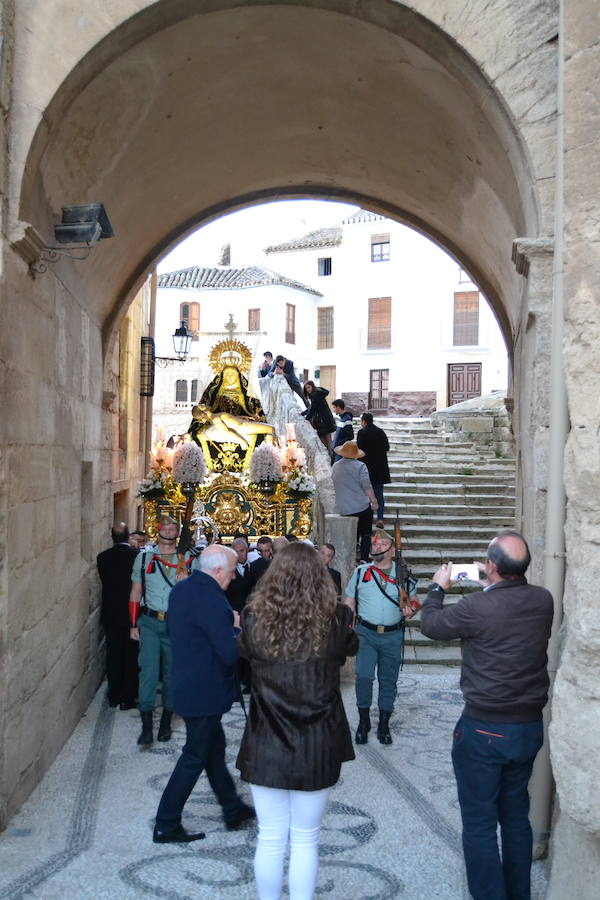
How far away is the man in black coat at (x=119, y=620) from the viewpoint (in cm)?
774

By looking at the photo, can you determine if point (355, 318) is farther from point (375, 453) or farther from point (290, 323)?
point (375, 453)

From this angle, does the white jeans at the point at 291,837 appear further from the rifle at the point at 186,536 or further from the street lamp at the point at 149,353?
the street lamp at the point at 149,353

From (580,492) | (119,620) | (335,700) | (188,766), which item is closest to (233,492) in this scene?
(119,620)

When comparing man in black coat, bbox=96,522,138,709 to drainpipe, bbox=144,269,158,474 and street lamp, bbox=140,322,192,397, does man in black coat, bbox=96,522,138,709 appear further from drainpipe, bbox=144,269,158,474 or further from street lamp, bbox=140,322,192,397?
drainpipe, bbox=144,269,158,474

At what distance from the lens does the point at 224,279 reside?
1784 inches

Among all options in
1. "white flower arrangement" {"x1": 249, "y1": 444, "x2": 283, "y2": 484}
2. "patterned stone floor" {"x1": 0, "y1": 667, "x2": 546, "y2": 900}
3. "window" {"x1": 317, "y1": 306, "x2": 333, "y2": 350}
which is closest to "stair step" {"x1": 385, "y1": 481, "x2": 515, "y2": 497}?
"white flower arrangement" {"x1": 249, "y1": 444, "x2": 283, "y2": 484}

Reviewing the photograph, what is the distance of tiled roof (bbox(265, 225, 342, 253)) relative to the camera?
4415 centimetres

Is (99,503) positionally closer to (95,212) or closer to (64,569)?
(64,569)

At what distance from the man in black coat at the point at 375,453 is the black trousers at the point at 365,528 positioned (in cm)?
129

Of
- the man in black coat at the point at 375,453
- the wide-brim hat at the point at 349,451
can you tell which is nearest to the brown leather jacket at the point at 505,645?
the wide-brim hat at the point at 349,451

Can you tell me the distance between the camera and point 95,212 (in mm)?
5785

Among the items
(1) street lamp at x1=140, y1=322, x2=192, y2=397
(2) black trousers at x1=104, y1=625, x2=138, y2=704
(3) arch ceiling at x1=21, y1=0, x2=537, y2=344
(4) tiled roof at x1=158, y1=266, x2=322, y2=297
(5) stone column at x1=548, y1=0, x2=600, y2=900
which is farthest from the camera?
(4) tiled roof at x1=158, y1=266, x2=322, y2=297

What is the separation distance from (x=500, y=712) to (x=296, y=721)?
90 centimetres

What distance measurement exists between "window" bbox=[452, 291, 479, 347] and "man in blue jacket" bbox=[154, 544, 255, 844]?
116 ft
